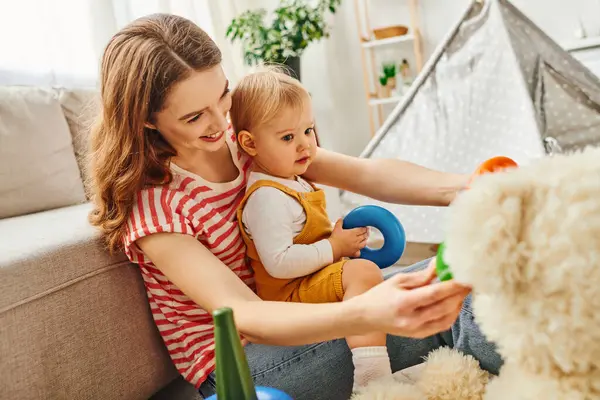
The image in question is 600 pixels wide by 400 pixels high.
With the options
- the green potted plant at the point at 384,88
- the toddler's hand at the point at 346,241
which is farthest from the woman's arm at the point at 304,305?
the green potted plant at the point at 384,88

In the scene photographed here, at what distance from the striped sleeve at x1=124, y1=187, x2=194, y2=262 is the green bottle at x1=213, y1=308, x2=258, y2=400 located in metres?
0.36

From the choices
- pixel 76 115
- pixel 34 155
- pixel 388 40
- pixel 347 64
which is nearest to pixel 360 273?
pixel 34 155

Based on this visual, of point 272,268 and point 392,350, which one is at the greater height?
point 272,268

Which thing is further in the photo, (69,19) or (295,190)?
(69,19)

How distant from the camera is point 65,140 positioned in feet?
5.26

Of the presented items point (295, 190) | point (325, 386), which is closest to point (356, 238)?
point (295, 190)

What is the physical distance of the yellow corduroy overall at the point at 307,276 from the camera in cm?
96

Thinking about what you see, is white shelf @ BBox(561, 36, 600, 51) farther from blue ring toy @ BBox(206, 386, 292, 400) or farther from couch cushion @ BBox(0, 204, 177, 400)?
blue ring toy @ BBox(206, 386, 292, 400)

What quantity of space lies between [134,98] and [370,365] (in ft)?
1.84

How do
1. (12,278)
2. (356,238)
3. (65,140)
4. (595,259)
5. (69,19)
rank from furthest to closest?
(69,19) < (65,140) < (356,238) < (12,278) < (595,259)

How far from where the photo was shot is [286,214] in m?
1.00

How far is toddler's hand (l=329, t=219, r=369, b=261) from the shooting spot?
3.37 ft

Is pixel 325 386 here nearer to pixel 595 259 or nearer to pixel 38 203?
pixel 595 259

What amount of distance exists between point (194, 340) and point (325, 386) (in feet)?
0.77
